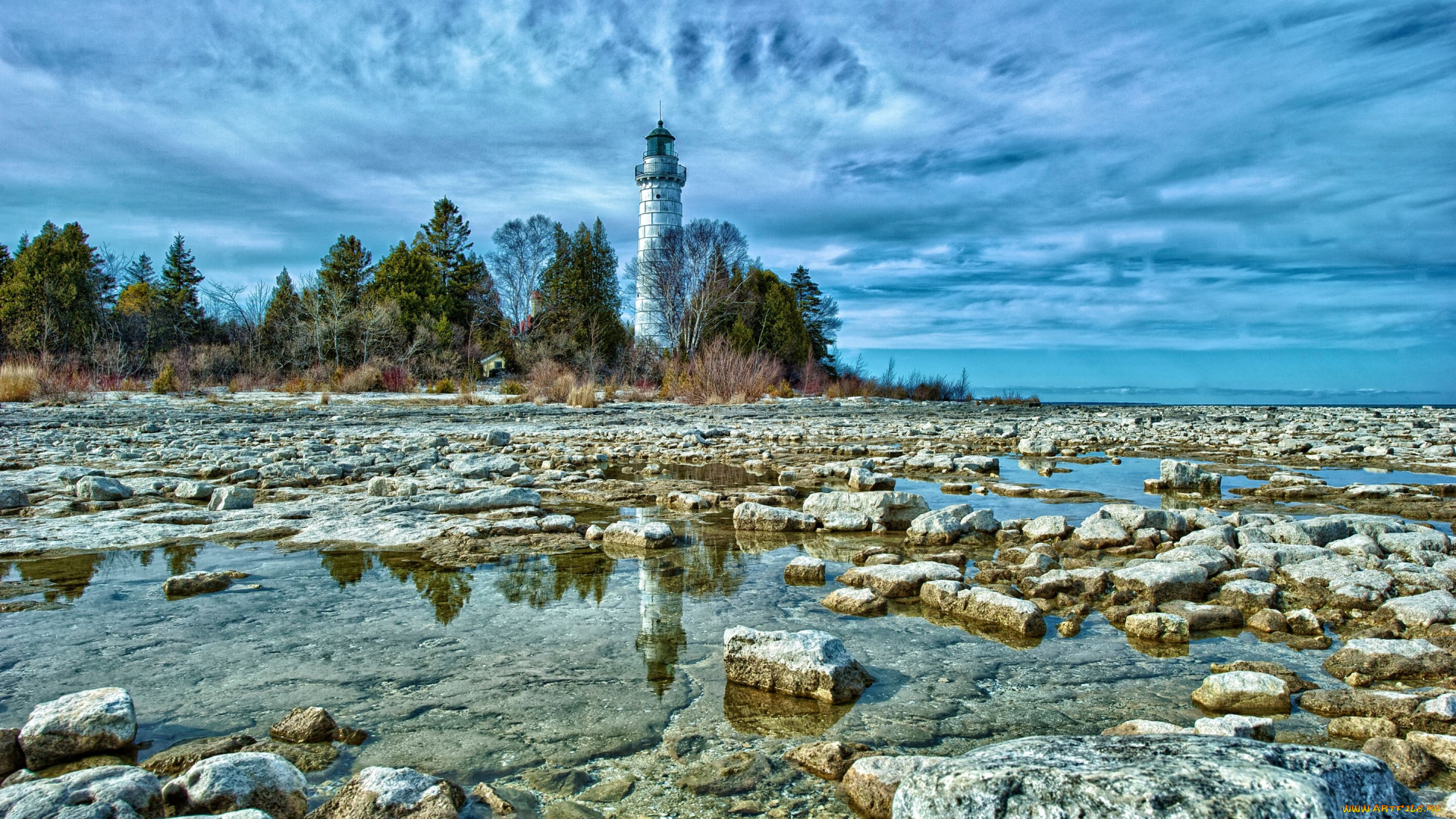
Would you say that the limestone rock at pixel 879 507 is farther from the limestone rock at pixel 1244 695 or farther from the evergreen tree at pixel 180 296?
the evergreen tree at pixel 180 296

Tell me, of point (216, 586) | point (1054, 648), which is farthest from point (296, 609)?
point (1054, 648)

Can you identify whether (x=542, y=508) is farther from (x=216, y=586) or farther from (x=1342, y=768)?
(x=1342, y=768)

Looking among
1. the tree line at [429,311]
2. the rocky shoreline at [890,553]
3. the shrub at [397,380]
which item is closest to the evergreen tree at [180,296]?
the tree line at [429,311]

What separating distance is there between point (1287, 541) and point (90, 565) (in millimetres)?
4891

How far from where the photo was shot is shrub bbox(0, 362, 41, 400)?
1466 cm

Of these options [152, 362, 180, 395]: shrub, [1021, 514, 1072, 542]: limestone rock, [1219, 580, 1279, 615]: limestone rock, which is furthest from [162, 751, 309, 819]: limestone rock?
[152, 362, 180, 395]: shrub

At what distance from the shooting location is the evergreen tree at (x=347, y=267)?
31.9m

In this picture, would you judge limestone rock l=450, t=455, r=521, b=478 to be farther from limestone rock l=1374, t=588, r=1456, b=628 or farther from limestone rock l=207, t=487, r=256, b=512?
limestone rock l=1374, t=588, r=1456, b=628

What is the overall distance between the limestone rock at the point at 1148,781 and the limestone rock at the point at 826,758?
0.34 metres

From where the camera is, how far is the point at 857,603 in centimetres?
253

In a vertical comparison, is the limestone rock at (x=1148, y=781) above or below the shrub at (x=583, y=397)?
below

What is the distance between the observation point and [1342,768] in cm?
105

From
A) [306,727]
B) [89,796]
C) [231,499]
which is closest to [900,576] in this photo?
[306,727]

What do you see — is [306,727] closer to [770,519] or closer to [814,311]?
[770,519]
